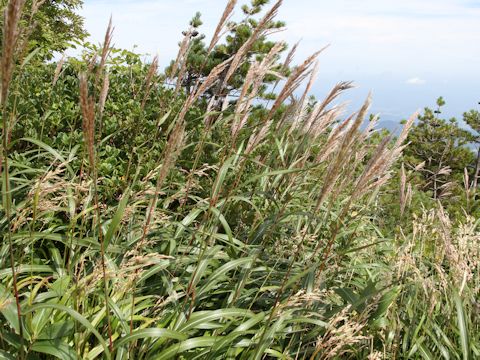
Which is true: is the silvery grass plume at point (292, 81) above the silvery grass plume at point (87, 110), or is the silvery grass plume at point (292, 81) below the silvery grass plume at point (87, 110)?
above

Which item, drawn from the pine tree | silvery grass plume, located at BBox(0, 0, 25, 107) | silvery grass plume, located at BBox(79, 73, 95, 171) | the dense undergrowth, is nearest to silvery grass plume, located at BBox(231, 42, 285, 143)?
the dense undergrowth

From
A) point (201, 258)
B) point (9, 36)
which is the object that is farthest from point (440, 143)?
point (9, 36)

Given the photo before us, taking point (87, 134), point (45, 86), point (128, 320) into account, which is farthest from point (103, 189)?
point (87, 134)

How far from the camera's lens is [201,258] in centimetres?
237

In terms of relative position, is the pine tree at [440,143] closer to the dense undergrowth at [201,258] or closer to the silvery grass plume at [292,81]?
the dense undergrowth at [201,258]

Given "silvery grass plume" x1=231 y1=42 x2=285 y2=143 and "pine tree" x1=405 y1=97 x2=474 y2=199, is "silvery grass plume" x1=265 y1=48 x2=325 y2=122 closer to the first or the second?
"silvery grass plume" x1=231 y1=42 x2=285 y2=143

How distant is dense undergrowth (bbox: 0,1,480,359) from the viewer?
184 centimetres

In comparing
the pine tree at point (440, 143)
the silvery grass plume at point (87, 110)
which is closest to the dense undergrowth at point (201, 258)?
the silvery grass plume at point (87, 110)

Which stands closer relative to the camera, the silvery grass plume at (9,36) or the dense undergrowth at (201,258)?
the silvery grass plume at (9,36)

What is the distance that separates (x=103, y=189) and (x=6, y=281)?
122 centimetres

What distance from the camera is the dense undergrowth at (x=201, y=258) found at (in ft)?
6.05

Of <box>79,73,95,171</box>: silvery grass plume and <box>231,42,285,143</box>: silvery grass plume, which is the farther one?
<box>231,42,285,143</box>: silvery grass plume

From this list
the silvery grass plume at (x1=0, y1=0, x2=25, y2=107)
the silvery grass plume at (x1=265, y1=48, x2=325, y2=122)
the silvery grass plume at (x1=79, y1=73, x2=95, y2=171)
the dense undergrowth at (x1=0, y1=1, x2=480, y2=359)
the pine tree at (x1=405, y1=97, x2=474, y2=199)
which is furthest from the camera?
the pine tree at (x1=405, y1=97, x2=474, y2=199)

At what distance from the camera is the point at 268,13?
2.25m
